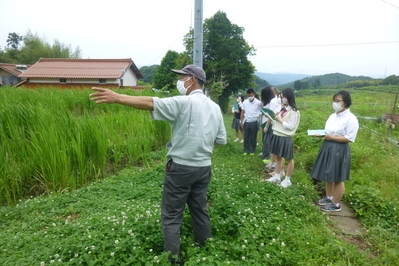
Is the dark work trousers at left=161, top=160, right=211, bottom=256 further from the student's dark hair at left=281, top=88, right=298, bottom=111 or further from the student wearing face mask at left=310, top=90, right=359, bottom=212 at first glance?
the student's dark hair at left=281, top=88, right=298, bottom=111

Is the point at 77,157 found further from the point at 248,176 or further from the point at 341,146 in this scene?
the point at 341,146

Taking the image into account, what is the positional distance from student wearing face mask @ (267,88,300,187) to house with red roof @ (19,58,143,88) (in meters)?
22.4

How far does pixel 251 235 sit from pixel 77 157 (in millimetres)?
3405

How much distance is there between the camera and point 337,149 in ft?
12.2

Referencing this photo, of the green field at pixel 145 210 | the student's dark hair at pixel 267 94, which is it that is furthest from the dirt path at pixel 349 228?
the student's dark hair at pixel 267 94

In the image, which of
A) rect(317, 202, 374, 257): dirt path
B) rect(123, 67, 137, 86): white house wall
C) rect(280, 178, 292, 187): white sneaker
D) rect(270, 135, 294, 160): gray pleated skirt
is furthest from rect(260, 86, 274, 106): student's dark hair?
rect(123, 67, 137, 86): white house wall

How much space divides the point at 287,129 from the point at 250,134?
240cm

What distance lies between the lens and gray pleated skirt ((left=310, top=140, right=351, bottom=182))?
146 inches

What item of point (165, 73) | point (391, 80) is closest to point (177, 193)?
point (165, 73)

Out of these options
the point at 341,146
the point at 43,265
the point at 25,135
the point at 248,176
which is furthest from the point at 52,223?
the point at 341,146

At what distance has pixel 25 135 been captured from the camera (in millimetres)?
4816

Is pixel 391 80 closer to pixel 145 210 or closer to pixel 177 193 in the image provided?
pixel 145 210

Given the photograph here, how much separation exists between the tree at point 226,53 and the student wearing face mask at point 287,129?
21.3m

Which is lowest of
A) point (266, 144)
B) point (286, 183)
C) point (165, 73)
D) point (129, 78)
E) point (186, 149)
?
point (286, 183)
